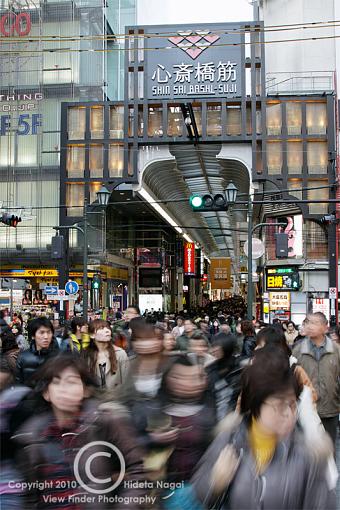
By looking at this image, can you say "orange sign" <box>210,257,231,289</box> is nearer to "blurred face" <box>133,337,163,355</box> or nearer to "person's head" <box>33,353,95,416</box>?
"blurred face" <box>133,337,163,355</box>

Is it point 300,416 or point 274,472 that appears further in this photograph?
point 300,416

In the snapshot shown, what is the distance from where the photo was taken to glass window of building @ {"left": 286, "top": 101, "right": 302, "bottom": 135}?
34.7 m

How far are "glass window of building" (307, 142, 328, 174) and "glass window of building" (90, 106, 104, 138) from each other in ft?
36.6

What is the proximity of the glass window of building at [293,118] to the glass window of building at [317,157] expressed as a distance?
1.02 metres

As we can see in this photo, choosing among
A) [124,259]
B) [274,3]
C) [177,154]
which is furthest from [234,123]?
[124,259]

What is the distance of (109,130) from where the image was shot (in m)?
35.4

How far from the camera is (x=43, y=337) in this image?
701cm

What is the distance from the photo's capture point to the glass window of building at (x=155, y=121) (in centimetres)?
3466

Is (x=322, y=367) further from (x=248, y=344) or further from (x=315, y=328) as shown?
(x=248, y=344)

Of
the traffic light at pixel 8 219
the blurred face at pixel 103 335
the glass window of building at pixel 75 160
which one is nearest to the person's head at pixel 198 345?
the blurred face at pixel 103 335

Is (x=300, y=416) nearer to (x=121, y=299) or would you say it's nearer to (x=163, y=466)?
(x=163, y=466)

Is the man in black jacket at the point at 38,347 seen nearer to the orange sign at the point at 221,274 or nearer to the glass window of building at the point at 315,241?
the glass window of building at the point at 315,241

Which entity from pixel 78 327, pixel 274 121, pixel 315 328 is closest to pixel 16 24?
pixel 274 121

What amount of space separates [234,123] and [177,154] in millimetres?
3779
